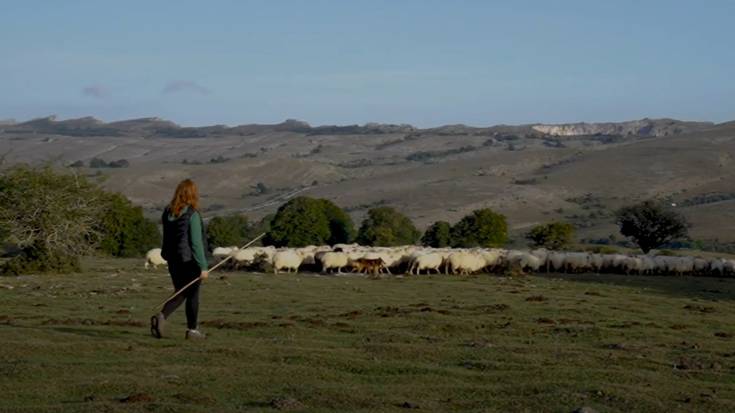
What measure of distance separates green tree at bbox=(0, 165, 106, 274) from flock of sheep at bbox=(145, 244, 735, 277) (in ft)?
10.6

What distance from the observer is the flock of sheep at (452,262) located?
4203 centimetres

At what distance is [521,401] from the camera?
12.7m

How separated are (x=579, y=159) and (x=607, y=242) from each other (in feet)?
248

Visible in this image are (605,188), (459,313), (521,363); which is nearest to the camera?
(521,363)

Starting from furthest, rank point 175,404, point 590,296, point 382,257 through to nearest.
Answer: point 382,257 < point 590,296 < point 175,404

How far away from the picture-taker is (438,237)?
66688 millimetres

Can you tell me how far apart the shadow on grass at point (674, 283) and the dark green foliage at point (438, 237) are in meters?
23.6

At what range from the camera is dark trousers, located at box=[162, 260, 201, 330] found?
1711 cm

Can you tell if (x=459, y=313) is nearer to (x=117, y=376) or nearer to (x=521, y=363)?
(x=521, y=363)

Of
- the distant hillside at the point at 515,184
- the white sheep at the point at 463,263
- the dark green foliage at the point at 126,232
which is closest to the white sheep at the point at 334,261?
the white sheep at the point at 463,263

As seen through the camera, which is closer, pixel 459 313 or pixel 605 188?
pixel 459 313

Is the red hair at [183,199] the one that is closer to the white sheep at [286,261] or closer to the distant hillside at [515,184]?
Result: the white sheep at [286,261]

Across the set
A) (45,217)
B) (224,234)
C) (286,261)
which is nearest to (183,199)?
(45,217)

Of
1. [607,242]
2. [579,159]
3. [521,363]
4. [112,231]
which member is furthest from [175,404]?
[579,159]
